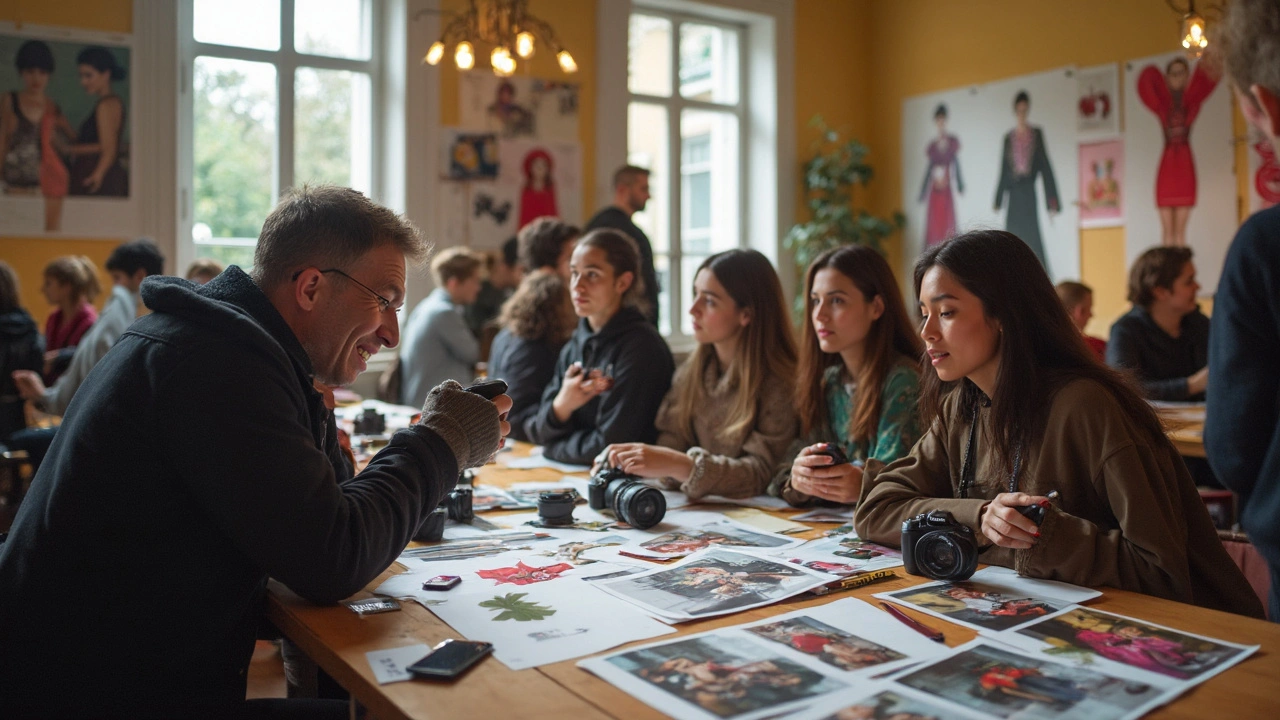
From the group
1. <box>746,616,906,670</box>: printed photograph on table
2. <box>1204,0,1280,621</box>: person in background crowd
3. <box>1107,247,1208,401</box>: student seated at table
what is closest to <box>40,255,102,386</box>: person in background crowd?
<box>746,616,906,670</box>: printed photograph on table

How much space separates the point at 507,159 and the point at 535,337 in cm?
315

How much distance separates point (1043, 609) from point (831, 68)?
7331mm

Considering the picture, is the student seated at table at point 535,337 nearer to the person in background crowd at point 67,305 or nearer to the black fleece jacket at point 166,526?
the black fleece jacket at point 166,526

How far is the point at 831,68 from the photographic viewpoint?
831 cm

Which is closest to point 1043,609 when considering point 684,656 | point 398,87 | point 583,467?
point 684,656

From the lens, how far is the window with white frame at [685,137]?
25.9ft

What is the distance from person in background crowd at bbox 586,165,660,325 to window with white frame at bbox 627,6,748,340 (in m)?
1.73

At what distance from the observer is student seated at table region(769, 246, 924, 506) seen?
254 centimetres

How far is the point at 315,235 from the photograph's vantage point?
1.68 m

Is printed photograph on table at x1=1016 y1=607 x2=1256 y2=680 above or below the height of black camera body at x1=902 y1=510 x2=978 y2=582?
below

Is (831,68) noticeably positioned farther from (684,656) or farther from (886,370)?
(684,656)

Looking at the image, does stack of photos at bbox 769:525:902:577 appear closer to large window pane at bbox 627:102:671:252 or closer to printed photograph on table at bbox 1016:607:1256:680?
printed photograph on table at bbox 1016:607:1256:680

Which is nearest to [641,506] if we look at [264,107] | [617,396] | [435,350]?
[617,396]

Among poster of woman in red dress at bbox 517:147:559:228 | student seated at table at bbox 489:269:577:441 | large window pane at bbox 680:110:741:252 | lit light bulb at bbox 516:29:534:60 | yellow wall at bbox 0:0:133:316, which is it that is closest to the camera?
student seated at table at bbox 489:269:577:441
